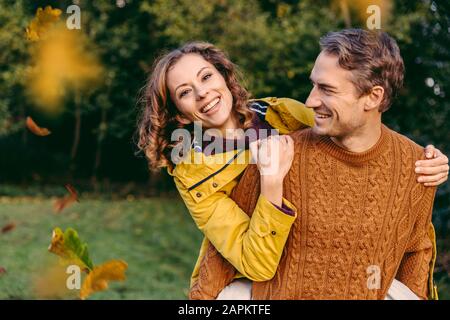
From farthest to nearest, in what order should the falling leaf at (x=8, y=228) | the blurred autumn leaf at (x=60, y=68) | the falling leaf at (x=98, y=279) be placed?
the blurred autumn leaf at (x=60, y=68), the falling leaf at (x=8, y=228), the falling leaf at (x=98, y=279)

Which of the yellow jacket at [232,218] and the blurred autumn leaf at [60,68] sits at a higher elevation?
the blurred autumn leaf at [60,68]

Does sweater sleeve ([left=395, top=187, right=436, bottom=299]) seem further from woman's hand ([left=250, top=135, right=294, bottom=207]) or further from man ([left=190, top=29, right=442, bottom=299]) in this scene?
woman's hand ([left=250, top=135, right=294, bottom=207])

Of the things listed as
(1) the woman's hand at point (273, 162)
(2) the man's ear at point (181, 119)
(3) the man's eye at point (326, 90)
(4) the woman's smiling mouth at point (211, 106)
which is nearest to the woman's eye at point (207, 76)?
(4) the woman's smiling mouth at point (211, 106)

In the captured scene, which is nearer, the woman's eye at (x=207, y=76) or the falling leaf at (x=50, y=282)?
the woman's eye at (x=207, y=76)

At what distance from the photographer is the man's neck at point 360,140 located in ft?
8.25

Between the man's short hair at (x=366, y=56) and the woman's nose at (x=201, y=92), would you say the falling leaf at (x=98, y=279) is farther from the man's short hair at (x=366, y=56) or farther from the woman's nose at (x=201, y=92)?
the man's short hair at (x=366, y=56)

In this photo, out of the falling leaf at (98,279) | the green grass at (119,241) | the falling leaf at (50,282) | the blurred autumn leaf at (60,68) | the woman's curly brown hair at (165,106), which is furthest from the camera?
the blurred autumn leaf at (60,68)

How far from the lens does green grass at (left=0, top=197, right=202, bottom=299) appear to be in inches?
299

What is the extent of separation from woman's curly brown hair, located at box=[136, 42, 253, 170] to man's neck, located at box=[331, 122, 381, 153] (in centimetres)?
50

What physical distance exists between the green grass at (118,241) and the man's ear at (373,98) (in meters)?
5.07

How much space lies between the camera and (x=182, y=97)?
281cm

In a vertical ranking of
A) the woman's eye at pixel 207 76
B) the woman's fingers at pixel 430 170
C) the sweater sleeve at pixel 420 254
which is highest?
the woman's eye at pixel 207 76

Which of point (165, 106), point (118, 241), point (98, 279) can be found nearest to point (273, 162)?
point (165, 106)

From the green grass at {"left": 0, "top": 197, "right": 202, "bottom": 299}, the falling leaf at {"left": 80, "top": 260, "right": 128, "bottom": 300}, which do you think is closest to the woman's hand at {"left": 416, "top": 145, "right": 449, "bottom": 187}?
the falling leaf at {"left": 80, "top": 260, "right": 128, "bottom": 300}
